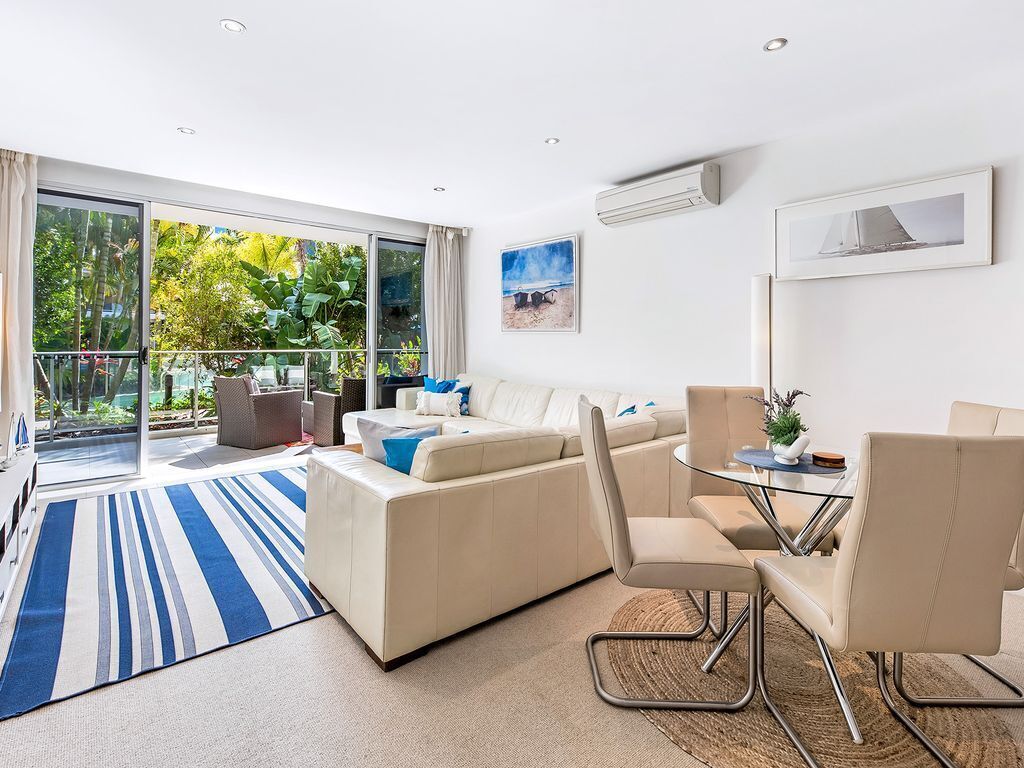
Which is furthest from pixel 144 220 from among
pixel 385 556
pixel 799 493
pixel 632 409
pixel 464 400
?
pixel 799 493

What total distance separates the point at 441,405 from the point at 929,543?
4.43 m

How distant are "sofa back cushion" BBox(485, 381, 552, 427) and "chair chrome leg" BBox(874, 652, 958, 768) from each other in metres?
3.10

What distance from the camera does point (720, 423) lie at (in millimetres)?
2629

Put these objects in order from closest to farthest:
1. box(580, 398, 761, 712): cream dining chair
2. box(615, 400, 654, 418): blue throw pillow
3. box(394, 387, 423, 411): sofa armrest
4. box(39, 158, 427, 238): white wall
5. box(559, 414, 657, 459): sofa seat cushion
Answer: box(580, 398, 761, 712): cream dining chair → box(559, 414, 657, 459): sofa seat cushion → box(615, 400, 654, 418): blue throw pillow → box(39, 158, 427, 238): white wall → box(394, 387, 423, 411): sofa armrest

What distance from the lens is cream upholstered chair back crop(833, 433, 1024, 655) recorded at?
1239 mm

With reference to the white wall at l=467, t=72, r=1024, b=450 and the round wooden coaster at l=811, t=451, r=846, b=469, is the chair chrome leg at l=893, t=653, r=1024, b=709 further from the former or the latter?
the white wall at l=467, t=72, r=1024, b=450

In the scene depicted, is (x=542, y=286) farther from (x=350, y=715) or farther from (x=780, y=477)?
(x=350, y=715)

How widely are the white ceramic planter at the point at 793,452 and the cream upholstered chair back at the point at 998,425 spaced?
657 mm

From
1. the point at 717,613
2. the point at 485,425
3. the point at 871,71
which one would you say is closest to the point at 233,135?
the point at 485,425

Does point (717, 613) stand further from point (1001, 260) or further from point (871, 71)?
point (871, 71)

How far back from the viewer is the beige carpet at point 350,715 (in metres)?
1.52

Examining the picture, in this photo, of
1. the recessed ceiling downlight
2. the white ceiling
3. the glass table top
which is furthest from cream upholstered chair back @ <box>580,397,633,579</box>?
the recessed ceiling downlight

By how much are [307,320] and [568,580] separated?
6.13 meters

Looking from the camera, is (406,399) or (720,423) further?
(406,399)
